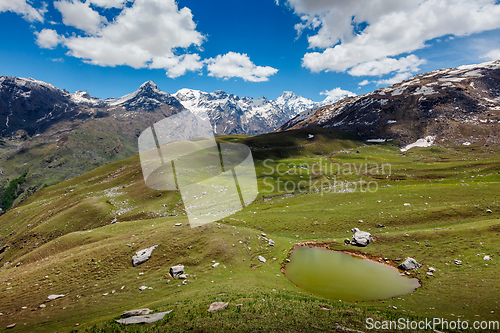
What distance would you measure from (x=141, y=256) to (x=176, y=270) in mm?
5563

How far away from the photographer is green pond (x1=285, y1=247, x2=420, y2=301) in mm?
20094

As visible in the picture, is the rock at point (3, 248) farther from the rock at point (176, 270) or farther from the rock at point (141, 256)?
the rock at point (176, 270)

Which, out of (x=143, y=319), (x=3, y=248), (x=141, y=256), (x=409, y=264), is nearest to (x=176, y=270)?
(x=141, y=256)

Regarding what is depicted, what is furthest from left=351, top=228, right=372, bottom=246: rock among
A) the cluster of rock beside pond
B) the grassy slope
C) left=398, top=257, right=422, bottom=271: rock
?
left=398, top=257, right=422, bottom=271: rock

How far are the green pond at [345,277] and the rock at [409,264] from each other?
34.6 inches

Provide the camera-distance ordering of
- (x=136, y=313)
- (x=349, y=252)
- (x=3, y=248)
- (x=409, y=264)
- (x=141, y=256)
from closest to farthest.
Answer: (x=136, y=313) → (x=409, y=264) → (x=141, y=256) → (x=349, y=252) → (x=3, y=248)

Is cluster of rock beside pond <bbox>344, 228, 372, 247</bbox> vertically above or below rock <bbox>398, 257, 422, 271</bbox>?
above

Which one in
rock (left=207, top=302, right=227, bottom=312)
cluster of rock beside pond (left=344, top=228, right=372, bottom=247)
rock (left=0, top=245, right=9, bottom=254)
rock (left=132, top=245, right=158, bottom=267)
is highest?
rock (left=132, top=245, right=158, bottom=267)

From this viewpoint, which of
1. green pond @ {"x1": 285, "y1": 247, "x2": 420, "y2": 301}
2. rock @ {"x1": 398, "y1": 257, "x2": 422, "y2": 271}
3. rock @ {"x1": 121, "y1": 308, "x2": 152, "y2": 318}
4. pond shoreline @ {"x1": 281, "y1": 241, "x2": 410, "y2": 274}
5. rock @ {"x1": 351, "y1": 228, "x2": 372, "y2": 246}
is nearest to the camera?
rock @ {"x1": 121, "y1": 308, "x2": 152, "y2": 318}

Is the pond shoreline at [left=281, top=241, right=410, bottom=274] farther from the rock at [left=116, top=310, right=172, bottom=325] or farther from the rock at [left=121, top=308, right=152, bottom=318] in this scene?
the rock at [left=121, top=308, right=152, bottom=318]

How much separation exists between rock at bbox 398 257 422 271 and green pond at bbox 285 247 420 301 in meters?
0.88

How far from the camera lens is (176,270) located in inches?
900

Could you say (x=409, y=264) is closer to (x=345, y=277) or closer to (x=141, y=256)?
(x=345, y=277)

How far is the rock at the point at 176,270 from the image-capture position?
22509 millimetres
